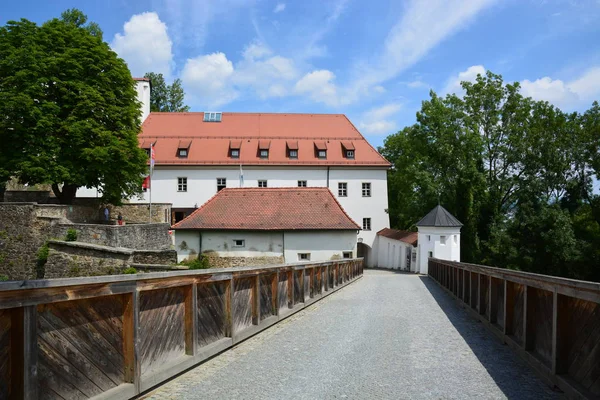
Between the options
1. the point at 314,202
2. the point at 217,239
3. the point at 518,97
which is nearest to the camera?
the point at 217,239

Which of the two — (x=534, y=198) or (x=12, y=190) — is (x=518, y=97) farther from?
(x=12, y=190)

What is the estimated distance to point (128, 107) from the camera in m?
34.4

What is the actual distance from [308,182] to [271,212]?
14.4 meters

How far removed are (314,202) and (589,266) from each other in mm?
24330

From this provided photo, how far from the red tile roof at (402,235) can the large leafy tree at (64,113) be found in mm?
19615

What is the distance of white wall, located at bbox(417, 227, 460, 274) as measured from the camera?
3888 centimetres

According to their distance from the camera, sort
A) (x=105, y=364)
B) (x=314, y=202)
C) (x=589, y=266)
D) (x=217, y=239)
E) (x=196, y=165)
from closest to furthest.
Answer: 1. (x=105, y=364)
2. (x=217, y=239)
3. (x=314, y=202)
4. (x=589, y=266)
5. (x=196, y=165)

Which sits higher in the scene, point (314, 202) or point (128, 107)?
point (128, 107)

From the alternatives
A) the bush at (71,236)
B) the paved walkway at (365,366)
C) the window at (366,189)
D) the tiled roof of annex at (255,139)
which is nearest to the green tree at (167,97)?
the tiled roof of annex at (255,139)

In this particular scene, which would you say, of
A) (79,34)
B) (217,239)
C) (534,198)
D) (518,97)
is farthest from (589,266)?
(79,34)

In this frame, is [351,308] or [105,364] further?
[351,308]

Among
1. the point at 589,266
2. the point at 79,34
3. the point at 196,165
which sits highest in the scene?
the point at 79,34

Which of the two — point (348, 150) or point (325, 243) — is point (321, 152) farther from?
point (325, 243)

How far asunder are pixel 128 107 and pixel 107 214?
6.84m
